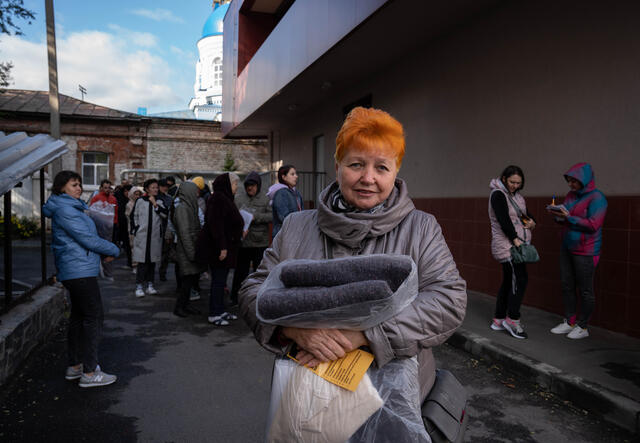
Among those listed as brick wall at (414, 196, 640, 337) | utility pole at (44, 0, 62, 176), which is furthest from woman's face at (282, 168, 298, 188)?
utility pole at (44, 0, 62, 176)

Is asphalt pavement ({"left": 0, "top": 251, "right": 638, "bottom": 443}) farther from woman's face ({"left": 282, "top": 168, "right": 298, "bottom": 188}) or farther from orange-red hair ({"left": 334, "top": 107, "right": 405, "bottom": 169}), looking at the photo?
orange-red hair ({"left": 334, "top": 107, "right": 405, "bottom": 169})

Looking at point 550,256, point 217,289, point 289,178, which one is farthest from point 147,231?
point 550,256

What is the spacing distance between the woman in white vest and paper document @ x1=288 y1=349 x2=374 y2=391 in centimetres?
423

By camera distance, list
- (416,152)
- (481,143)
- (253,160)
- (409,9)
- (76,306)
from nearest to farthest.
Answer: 1. (76,306)
2. (409,9)
3. (481,143)
4. (416,152)
5. (253,160)

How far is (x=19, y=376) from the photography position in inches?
164

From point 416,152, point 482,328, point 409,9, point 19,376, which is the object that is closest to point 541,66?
point 409,9

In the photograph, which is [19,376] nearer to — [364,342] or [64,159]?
[364,342]

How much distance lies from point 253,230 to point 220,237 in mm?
1137

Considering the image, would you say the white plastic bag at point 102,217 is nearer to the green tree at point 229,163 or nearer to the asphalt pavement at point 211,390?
the asphalt pavement at point 211,390

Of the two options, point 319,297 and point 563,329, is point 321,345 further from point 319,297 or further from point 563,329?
point 563,329

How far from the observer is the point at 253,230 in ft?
23.1

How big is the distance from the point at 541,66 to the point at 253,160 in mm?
20265

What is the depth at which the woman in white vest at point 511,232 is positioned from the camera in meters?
5.10

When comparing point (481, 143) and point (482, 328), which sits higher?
point (481, 143)
